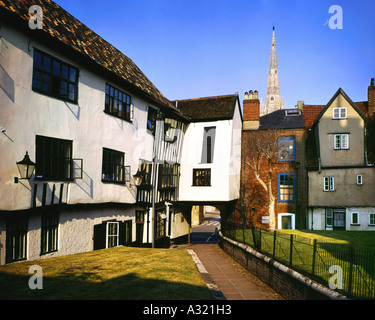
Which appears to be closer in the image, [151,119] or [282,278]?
[282,278]

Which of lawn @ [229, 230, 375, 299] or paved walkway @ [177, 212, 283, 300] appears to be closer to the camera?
lawn @ [229, 230, 375, 299]

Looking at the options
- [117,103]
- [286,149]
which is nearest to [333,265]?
[117,103]

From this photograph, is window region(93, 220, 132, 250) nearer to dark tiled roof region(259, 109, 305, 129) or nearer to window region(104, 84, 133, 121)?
window region(104, 84, 133, 121)

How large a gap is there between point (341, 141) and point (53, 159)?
24.0 meters

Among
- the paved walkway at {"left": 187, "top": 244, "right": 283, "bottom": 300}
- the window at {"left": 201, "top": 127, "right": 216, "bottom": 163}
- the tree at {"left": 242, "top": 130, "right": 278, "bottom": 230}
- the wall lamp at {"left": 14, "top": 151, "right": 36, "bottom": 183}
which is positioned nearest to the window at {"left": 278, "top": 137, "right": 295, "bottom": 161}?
the tree at {"left": 242, "top": 130, "right": 278, "bottom": 230}

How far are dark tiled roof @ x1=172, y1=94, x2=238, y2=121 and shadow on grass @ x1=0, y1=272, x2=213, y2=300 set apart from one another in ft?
57.5

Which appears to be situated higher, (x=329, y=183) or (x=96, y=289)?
(x=329, y=183)

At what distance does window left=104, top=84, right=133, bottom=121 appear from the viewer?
15.4m

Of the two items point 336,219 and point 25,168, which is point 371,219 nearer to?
point 336,219

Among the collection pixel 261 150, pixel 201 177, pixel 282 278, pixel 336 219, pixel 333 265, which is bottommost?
pixel 282 278

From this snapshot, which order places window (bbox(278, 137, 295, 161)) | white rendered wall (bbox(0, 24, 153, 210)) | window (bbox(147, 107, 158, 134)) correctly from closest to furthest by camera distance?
white rendered wall (bbox(0, 24, 153, 210)), window (bbox(147, 107, 158, 134)), window (bbox(278, 137, 295, 161))

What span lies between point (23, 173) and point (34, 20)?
217 inches

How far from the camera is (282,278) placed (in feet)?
35.1
